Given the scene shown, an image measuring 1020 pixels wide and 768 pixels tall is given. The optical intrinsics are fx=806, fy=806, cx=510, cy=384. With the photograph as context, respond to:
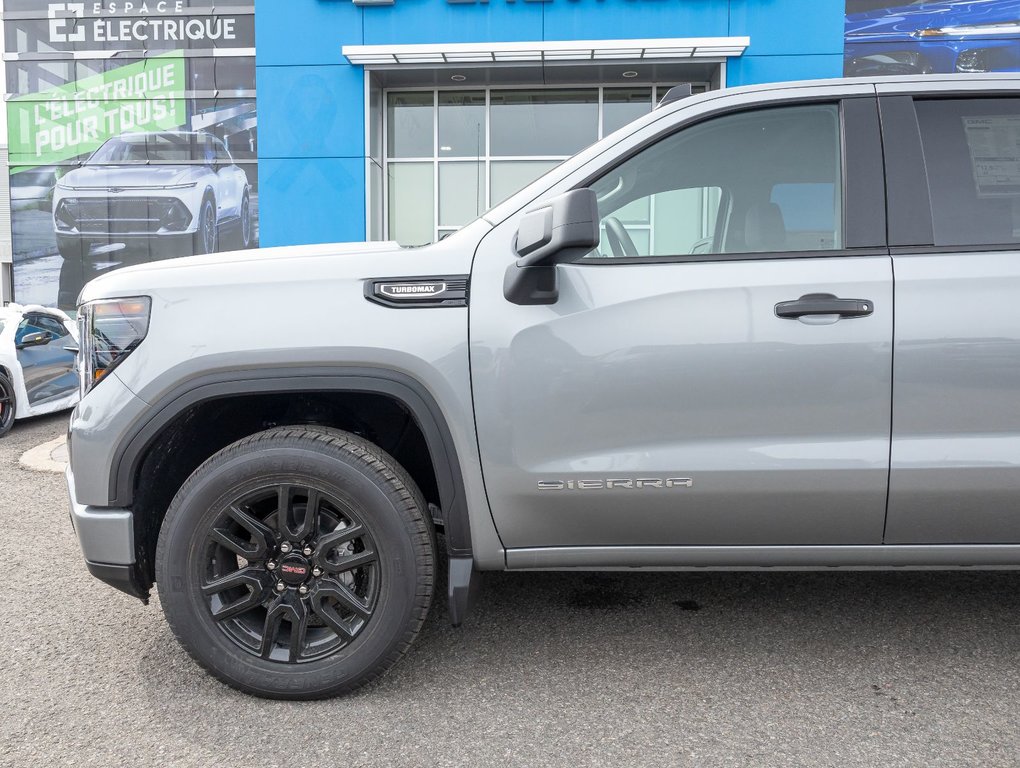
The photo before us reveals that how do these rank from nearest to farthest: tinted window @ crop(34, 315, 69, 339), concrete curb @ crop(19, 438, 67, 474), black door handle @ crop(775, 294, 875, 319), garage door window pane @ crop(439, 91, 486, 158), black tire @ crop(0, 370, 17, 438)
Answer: black door handle @ crop(775, 294, 875, 319) → concrete curb @ crop(19, 438, 67, 474) → black tire @ crop(0, 370, 17, 438) → tinted window @ crop(34, 315, 69, 339) → garage door window pane @ crop(439, 91, 486, 158)

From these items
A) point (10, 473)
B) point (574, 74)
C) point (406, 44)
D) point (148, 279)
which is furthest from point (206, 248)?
point (148, 279)

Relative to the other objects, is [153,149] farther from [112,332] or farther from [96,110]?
[112,332]

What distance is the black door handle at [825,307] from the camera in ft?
7.63

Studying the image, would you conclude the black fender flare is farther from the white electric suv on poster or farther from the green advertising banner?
the green advertising banner

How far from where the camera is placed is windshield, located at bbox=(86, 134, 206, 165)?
59.4 ft

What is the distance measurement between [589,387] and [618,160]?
2.40 feet

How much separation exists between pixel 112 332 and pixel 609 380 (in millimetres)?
1535

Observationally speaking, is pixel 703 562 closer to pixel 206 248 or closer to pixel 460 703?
pixel 460 703

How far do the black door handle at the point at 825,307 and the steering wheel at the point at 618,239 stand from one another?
0.49m

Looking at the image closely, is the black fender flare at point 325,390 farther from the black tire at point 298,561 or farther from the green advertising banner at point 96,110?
the green advertising banner at point 96,110

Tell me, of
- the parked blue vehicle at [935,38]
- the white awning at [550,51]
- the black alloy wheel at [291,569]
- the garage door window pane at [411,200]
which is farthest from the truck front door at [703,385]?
the parked blue vehicle at [935,38]

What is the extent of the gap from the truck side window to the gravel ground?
1.40m

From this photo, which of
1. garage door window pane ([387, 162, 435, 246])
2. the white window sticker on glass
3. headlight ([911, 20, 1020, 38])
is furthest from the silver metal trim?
headlight ([911, 20, 1020, 38])

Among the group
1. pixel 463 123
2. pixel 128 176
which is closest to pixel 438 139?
pixel 463 123
